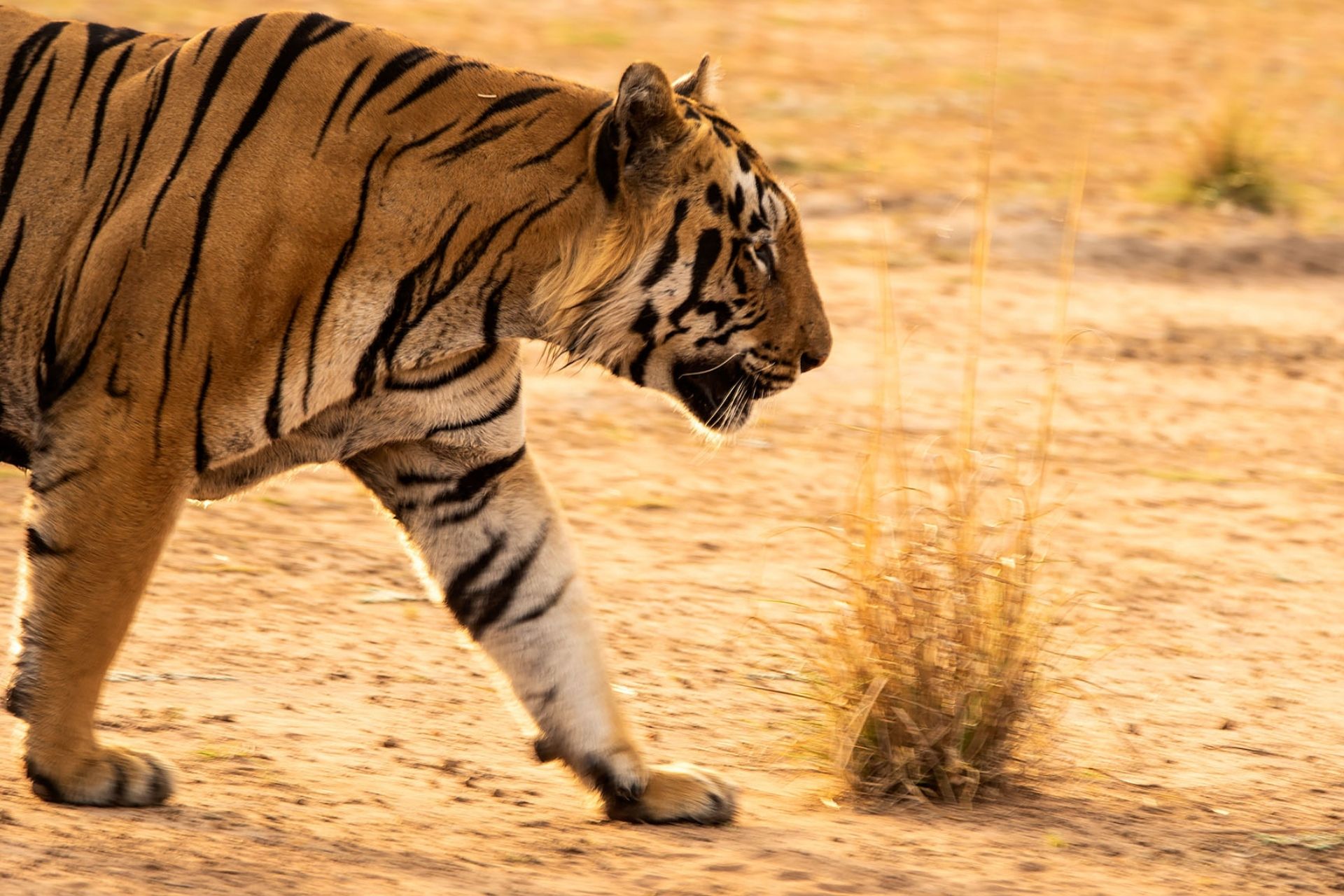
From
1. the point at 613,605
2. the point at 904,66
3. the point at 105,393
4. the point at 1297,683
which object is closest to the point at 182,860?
the point at 105,393

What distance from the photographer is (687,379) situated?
3.96m

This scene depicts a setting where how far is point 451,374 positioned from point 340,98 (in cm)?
60

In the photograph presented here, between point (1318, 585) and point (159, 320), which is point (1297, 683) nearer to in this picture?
point (1318, 585)

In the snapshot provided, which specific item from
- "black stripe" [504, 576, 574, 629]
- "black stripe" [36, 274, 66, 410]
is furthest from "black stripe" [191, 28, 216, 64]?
"black stripe" [504, 576, 574, 629]

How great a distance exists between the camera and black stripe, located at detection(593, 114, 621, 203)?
3.73 m

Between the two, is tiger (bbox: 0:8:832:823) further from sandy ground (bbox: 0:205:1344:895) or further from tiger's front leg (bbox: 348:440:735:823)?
sandy ground (bbox: 0:205:1344:895)

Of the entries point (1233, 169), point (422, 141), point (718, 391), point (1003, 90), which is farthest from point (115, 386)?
point (1003, 90)

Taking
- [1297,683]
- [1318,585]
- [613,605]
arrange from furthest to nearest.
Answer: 1. [1318,585]
2. [613,605]
3. [1297,683]

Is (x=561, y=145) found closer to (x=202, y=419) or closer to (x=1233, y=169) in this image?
(x=202, y=419)

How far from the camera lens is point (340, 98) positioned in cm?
375

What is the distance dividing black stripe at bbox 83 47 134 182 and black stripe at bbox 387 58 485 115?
1.85ft

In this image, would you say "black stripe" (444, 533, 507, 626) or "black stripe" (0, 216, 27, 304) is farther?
"black stripe" (444, 533, 507, 626)

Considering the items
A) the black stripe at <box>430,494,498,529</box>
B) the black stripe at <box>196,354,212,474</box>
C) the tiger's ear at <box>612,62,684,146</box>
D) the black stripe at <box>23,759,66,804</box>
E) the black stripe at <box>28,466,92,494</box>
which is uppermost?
the tiger's ear at <box>612,62,684,146</box>

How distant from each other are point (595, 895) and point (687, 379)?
110 cm
